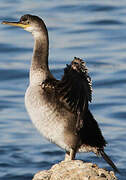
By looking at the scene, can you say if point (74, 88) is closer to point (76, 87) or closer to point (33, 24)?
point (76, 87)

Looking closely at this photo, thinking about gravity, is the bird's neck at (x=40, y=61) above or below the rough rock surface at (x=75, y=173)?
above

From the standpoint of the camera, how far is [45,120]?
8.01 metres

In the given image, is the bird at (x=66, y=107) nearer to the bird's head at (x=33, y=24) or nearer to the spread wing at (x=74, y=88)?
the spread wing at (x=74, y=88)

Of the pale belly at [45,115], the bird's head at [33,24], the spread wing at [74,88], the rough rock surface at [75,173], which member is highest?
the bird's head at [33,24]

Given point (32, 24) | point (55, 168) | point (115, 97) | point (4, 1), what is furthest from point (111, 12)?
point (55, 168)

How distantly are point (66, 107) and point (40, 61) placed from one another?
2.09 ft

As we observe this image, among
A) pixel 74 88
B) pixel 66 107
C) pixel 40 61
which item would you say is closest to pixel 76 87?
pixel 74 88

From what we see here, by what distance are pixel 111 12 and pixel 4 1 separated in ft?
9.61

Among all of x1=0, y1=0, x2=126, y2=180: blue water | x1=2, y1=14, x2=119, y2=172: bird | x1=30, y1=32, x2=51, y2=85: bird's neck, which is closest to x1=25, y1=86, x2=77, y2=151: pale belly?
x1=2, y1=14, x2=119, y2=172: bird

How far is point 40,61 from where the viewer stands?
842 cm

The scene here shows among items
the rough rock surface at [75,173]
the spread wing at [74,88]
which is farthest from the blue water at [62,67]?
the rough rock surface at [75,173]

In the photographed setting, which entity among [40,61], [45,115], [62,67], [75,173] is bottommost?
[75,173]

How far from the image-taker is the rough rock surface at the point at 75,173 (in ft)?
23.0

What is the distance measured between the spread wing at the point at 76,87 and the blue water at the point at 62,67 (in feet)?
12.1
